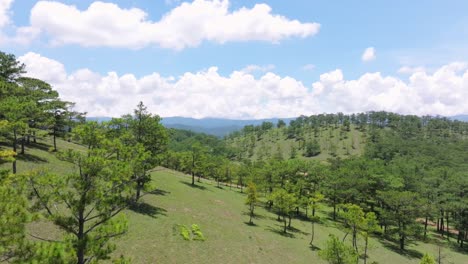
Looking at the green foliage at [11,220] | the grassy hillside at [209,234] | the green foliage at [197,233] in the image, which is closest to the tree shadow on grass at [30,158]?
the grassy hillside at [209,234]

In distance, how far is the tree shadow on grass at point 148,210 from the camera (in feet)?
129

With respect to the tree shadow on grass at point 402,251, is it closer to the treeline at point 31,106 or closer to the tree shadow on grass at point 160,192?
the tree shadow on grass at point 160,192

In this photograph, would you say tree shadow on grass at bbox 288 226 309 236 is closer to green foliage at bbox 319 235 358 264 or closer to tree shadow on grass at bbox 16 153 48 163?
green foliage at bbox 319 235 358 264

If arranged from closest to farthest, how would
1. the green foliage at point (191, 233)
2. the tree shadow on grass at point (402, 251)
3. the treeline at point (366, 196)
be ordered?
the green foliage at point (191, 233)
the tree shadow on grass at point (402, 251)
the treeline at point (366, 196)

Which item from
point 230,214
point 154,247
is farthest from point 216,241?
point 230,214

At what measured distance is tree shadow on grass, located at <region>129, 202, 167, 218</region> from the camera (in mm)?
39219

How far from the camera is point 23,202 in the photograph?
1192cm

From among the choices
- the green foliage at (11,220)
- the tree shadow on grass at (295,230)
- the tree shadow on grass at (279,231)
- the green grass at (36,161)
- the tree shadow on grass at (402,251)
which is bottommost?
the tree shadow on grass at (402,251)

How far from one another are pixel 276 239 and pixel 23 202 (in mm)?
39688

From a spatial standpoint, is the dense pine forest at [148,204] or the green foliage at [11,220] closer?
the green foliage at [11,220]

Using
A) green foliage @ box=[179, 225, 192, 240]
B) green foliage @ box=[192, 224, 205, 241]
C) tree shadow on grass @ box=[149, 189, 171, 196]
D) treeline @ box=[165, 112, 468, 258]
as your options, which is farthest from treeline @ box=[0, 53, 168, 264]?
treeline @ box=[165, 112, 468, 258]

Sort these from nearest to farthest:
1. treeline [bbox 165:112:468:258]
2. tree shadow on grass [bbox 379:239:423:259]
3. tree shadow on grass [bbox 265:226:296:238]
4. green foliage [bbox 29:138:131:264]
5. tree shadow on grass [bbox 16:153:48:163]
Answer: green foliage [bbox 29:138:131:264], tree shadow on grass [bbox 16:153:48:163], tree shadow on grass [bbox 265:226:296:238], tree shadow on grass [bbox 379:239:423:259], treeline [bbox 165:112:468:258]

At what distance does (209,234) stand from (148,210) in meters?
10.2

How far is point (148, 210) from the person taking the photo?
4091 centimetres
